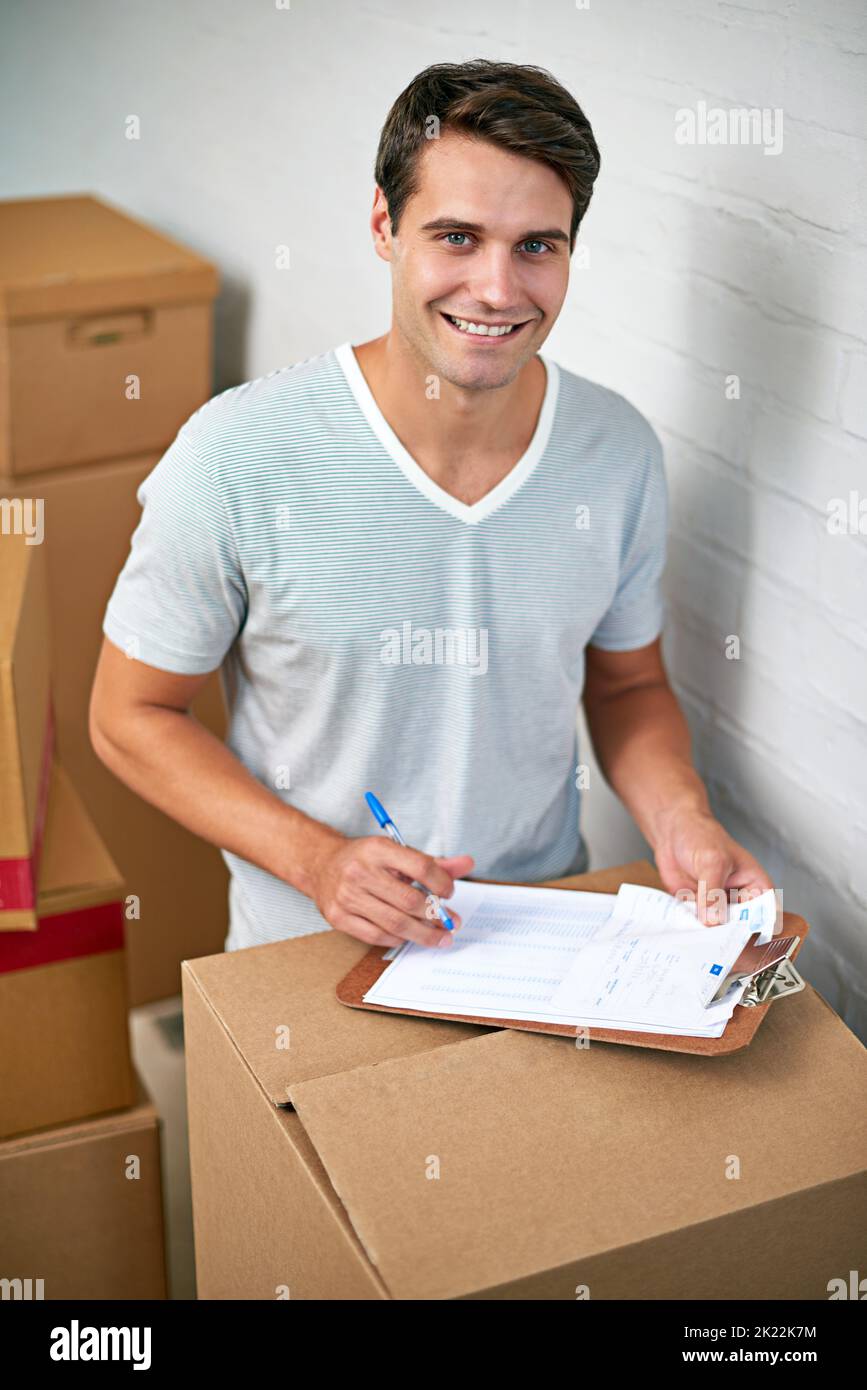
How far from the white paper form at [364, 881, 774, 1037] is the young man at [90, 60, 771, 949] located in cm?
4

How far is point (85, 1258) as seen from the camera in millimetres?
1559

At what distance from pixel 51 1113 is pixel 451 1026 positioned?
658mm

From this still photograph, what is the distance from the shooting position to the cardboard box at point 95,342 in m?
1.96

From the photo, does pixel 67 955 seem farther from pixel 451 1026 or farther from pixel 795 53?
pixel 795 53

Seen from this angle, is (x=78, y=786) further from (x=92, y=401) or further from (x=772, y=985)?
(x=772, y=985)

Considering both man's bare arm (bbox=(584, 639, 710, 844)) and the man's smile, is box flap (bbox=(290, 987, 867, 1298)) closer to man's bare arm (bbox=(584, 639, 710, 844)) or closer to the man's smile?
man's bare arm (bbox=(584, 639, 710, 844))

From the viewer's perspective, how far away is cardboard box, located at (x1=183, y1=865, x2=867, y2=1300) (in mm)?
873

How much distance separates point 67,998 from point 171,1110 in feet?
2.58

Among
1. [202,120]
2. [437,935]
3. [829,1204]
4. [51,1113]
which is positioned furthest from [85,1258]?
[202,120]

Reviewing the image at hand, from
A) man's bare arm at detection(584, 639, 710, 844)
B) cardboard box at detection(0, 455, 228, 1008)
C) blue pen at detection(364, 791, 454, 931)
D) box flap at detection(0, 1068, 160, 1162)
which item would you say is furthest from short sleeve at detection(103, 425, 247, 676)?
cardboard box at detection(0, 455, 228, 1008)

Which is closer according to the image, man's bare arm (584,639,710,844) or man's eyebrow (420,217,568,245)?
man's eyebrow (420,217,568,245)

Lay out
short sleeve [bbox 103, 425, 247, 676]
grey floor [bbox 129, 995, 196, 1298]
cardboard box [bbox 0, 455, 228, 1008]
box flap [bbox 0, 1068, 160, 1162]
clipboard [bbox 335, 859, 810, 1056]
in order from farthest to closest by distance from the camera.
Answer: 1. cardboard box [bbox 0, 455, 228, 1008]
2. grey floor [bbox 129, 995, 196, 1298]
3. box flap [bbox 0, 1068, 160, 1162]
4. short sleeve [bbox 103, 425, 247, 676]
5. clipboard [bbox 335, 859, 810, 1056]

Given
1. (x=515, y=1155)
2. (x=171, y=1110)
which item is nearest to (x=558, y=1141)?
(x=515, y=1155)

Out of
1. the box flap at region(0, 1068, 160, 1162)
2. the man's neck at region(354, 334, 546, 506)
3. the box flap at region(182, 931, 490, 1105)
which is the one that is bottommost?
the box flap at region(0, 1068, 160, 1162)
